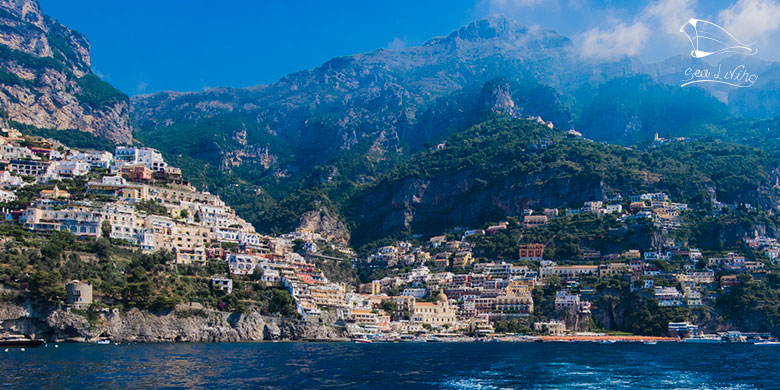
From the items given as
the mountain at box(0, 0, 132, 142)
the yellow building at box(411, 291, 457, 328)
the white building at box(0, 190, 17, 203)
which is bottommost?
the yellow building at box(411, 291, 457, 328)

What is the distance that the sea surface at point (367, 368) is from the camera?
45.8 metres

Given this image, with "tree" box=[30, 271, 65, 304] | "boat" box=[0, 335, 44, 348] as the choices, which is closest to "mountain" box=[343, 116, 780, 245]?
"tree" box=[30, 271, 65, 304]

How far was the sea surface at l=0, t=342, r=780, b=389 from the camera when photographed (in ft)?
150

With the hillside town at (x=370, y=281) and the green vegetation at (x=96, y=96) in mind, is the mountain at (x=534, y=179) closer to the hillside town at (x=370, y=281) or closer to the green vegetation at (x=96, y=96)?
the hillside town at (x=370, y=281)

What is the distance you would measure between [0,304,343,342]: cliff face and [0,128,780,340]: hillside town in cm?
446

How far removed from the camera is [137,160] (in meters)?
129

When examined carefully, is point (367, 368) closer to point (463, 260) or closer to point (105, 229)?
point (105, 229)

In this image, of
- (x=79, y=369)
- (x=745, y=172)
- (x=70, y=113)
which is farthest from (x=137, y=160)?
(x=745, y=172)

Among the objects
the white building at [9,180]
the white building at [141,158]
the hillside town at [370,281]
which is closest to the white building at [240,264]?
the hillside town at [370,281]

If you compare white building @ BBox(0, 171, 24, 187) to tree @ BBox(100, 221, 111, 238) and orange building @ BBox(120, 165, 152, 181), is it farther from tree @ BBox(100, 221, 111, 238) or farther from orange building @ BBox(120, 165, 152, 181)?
tree @ BBox(100, 221, 111, 238)

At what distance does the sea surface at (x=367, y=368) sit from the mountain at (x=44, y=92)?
112m

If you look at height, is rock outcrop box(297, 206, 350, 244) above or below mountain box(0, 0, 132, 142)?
below

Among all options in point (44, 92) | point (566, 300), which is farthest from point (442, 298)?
point (44, 92)

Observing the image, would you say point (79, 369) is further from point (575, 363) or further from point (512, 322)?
point (512, 322)
